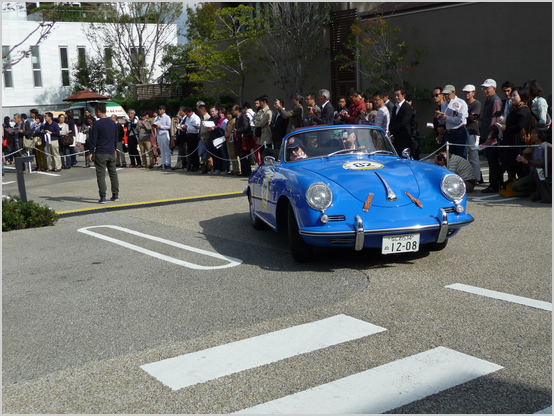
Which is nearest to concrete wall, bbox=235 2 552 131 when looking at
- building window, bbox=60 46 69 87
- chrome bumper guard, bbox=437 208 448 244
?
chrome bumper guard, bbox=437 208 448 244

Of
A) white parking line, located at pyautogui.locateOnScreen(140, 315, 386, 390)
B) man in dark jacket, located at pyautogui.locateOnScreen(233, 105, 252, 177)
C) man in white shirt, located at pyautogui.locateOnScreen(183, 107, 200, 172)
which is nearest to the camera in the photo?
white parking line, located at pyautogui.locateOnScreen(140, 315, 386, 390)

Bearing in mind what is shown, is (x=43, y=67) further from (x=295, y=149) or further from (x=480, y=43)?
(x=295, y=149)

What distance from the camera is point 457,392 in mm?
3227

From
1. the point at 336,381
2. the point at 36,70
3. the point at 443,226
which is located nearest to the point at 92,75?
the point at 36,70

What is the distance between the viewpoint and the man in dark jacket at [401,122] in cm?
1073

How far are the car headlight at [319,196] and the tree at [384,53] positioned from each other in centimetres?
1512

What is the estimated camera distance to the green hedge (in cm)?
907

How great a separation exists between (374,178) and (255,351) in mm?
2779

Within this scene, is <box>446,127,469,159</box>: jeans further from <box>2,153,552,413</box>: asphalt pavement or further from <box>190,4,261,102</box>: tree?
<box>190,4,261,102</box>: tree

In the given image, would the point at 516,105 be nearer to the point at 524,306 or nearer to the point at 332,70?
the point at 524,306

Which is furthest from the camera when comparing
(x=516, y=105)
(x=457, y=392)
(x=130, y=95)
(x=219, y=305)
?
(x=130, y=95)

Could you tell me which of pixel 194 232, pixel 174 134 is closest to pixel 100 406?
pixel 194 232

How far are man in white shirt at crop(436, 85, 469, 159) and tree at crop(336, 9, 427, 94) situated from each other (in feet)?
31.2

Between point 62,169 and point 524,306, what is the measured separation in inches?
709
